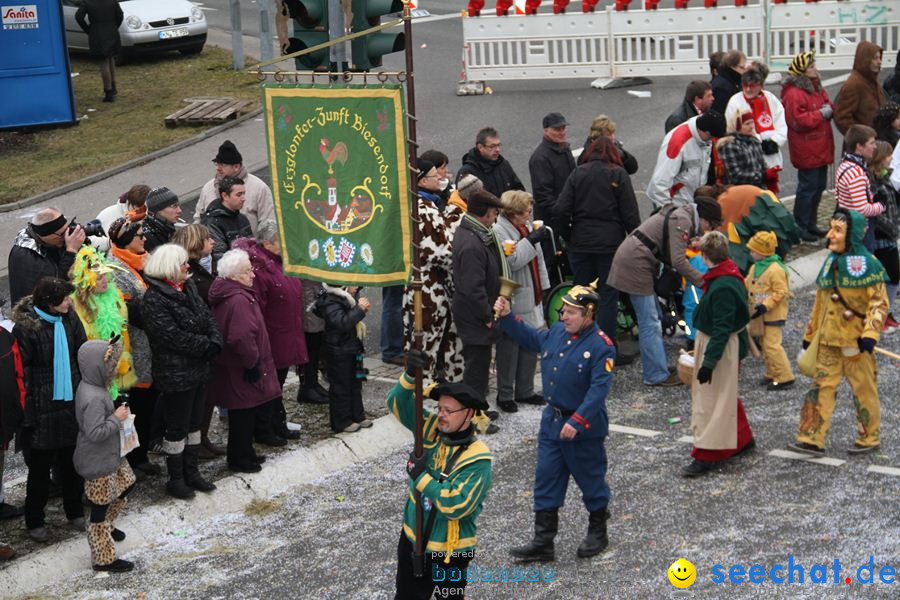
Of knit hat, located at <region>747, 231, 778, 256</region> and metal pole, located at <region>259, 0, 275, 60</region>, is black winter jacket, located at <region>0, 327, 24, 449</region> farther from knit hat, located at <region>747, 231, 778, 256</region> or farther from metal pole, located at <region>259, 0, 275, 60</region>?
metal pole, located at <region>259, 0, 275, 60</region>

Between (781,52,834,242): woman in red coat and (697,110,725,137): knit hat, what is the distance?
7.35ft

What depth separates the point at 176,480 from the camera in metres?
9.87

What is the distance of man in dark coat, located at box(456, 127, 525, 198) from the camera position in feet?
42.3

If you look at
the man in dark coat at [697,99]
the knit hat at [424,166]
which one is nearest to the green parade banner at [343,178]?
the knit hat at [424,166]

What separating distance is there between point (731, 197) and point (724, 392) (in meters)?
2.93

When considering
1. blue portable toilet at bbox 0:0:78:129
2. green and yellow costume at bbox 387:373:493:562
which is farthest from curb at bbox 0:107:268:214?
green and yellow costume at bbox 387:373:493:562

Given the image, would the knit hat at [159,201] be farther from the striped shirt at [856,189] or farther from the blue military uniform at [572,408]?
the striped shirt at [856,189]

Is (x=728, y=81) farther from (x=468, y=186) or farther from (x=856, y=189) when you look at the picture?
(x=468, y=186)

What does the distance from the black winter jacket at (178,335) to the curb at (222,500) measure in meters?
0.85

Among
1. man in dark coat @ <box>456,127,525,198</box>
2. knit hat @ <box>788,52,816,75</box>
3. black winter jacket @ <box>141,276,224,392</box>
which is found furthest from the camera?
knit hat @ <box>788,52,816,75</box>

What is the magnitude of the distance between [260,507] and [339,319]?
1675mm

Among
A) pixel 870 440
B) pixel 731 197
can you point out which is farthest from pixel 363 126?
pixel 731 197

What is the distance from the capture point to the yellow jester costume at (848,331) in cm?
1015

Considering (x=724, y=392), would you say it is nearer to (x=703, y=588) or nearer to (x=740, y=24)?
(x=703, y=588)
